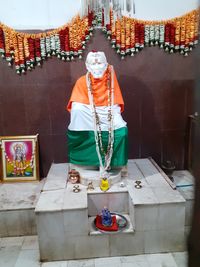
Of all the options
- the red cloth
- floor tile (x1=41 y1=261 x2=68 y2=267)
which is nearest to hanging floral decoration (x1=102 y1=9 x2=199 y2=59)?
the red cloth

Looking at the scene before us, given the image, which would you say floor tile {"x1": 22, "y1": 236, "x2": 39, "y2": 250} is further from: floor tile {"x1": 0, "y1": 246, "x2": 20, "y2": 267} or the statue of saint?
the statue of saint

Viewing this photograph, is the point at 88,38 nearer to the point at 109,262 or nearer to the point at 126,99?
the point at 126,99

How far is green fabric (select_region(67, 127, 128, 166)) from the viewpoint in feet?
9.41

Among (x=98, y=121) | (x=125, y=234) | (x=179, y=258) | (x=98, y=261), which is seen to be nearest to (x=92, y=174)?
(x=98, y=121)

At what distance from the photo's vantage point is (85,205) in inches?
97.4

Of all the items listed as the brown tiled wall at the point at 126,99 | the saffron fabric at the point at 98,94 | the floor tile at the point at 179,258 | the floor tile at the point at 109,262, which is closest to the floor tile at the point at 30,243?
the floor tile at the point at 109,262

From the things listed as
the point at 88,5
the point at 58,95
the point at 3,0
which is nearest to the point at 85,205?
the point at 58,95

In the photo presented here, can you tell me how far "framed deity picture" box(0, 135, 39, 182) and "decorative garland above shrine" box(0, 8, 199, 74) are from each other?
3.16 ft

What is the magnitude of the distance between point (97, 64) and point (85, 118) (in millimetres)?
617

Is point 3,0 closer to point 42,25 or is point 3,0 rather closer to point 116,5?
point 42,25

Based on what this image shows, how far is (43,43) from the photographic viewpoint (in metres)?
3.38

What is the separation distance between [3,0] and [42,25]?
575mm

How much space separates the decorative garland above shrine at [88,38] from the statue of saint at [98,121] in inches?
25.7

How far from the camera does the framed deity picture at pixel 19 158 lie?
3.62 m
